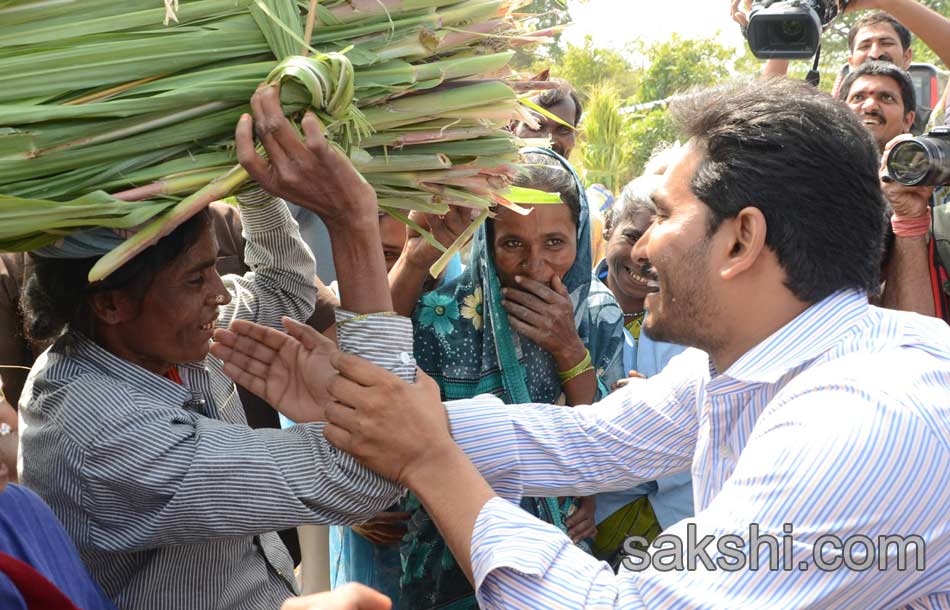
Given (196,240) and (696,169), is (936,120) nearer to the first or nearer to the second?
(696,169)

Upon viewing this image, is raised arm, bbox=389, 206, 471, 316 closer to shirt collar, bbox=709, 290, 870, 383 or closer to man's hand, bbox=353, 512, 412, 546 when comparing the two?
man's hand, bbox=353, 512, 412, 546

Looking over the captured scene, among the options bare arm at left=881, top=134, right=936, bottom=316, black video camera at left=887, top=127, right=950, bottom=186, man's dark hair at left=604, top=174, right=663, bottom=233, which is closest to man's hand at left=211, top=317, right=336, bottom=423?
man's dark hair at left=604, top=174, right=663, bottom=233

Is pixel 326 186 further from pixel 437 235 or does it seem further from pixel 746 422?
pixel 437 235

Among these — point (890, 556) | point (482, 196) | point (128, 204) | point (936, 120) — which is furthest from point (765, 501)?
point (936, 120)

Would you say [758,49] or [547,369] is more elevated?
[758,49]

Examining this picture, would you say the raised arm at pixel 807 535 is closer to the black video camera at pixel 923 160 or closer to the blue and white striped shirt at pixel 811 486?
the blue and white striped shirt at pixel 811 486

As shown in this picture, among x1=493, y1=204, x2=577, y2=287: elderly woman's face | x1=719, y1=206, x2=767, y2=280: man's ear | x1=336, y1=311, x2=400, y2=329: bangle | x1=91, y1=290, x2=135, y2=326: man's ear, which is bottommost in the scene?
x1=493, y1=204, x2=577, y2=287: elderly woman's face

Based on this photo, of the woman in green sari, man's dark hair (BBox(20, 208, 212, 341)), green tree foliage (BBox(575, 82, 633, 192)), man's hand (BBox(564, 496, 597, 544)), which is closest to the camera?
man's dark hair (BBox(20, 208, 212, 341))

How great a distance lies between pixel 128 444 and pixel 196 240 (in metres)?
0.45

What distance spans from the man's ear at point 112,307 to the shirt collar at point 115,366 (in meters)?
0.06

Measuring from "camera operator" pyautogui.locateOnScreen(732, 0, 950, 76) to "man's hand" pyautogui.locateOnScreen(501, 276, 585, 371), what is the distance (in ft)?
2.78

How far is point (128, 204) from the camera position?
1480mm

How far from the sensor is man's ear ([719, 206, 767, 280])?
1754mm

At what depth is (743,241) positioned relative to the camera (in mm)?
1789
